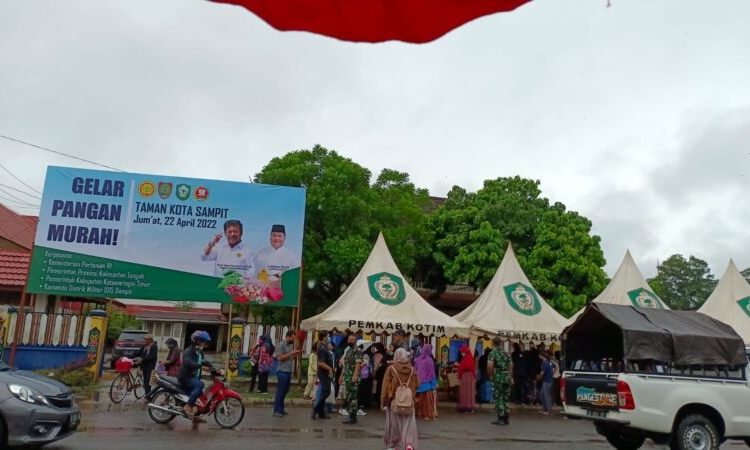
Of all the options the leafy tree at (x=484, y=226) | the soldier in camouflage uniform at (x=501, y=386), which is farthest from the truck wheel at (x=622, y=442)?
the leafy tree at (x=484, y=226)

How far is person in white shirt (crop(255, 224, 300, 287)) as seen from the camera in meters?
18.8

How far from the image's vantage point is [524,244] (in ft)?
90.2

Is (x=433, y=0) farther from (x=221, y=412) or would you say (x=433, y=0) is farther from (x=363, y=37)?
(x=221, y=412)

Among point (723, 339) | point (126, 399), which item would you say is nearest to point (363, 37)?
point (723, 339)

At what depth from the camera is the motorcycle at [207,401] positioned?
11.0 meters

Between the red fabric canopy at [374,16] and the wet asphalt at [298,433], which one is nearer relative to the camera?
the red fabric canopy at [374,16]

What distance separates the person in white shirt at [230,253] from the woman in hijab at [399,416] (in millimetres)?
10491

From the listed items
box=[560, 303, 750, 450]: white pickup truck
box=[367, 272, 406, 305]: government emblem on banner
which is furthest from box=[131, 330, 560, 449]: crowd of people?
box=[560, 303, 750, 450]: white pickup truck

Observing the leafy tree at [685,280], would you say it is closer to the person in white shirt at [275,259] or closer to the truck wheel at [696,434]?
the person in white shirt at [275,259]

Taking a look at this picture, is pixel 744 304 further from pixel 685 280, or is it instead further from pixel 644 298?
pixel 685 280

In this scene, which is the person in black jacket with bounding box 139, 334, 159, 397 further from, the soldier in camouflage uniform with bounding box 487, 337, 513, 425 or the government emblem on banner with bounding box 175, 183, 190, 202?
the soldier in camouflage uniform with bounding box 487, 337, 513, 425

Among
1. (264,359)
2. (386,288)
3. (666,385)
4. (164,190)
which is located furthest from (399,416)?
(164,190)

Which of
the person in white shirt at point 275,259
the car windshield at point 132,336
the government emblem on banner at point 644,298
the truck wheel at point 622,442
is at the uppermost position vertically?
the person in white shirt at point 275,259

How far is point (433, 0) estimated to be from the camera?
2889mm
